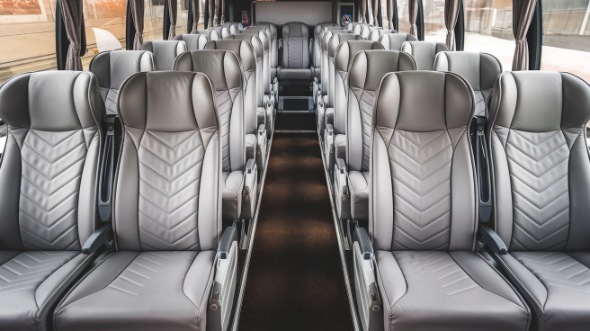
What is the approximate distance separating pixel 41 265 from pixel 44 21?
9.86 feet

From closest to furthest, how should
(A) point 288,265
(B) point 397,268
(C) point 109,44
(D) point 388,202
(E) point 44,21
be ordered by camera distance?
(B) point 397,268
(D) point 388,202
(A) point 288,265
(E) point 44,21
(C) point 109,44

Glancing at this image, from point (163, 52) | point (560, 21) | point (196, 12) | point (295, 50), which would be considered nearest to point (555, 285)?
point (560, 21)

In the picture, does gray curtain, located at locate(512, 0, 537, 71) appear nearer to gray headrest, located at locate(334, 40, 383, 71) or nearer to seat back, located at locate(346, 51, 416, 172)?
gray headrest, located at locate(334, 40, 383, 71)

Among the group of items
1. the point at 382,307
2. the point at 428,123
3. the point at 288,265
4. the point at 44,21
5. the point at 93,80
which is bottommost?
the point at 288,265

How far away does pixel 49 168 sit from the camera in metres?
2.04

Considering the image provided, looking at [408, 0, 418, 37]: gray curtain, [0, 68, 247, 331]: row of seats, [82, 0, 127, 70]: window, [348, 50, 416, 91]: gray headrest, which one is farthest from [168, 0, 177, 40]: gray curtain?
[0, 68, 247, 331]: row of seats

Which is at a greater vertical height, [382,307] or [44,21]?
[44,21]

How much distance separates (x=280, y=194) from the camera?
13.2 feet

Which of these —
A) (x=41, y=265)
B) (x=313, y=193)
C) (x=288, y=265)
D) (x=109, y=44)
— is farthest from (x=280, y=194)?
(x=109, y=44)

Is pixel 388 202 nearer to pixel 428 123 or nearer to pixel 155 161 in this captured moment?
pixel 428 123

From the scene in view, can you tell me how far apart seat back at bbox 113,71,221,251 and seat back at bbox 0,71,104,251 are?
0.67 feet

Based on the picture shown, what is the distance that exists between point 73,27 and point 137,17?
6.97 ft

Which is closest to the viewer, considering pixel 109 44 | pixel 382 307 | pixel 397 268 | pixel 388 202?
pixel 382 307

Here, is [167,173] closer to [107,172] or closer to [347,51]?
[107,172]
